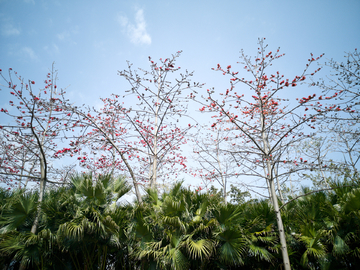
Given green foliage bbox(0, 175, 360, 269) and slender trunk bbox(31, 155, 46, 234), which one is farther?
slender trunk bbox(31, 155, 46, 234)

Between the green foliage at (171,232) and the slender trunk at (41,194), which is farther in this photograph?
the slender trunk at (41,194)

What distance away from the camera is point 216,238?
4.85 meters

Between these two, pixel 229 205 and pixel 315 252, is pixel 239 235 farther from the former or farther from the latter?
pixel 315 252

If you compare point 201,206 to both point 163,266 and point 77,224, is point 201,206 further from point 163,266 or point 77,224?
point 77,224

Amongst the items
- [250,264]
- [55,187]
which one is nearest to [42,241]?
[55,187]

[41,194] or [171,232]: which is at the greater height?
[41,194]

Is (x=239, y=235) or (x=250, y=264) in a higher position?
(x=239, y=235)

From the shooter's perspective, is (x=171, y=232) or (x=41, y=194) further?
(x=41, y=194)

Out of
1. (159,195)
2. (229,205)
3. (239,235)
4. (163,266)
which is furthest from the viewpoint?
(159,195)

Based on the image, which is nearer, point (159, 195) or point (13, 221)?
point (13, 221)

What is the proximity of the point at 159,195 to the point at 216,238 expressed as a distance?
84.9 inches

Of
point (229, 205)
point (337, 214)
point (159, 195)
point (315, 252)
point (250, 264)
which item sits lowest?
point (250, 264)

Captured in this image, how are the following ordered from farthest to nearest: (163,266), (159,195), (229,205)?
(159,195)
(229,205)
(163,266)

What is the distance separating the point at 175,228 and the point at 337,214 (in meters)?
3.96
